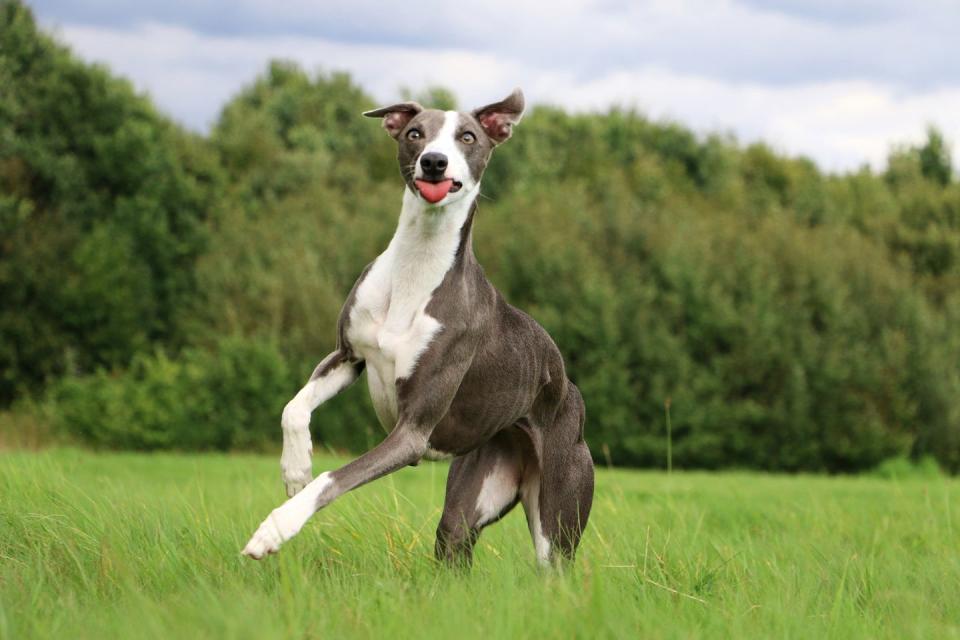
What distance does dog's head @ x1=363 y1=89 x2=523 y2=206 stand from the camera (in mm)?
5180

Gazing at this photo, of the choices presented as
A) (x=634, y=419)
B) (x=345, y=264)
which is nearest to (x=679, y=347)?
(x=634, y=419)

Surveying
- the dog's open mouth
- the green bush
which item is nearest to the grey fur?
the dog's open mouth

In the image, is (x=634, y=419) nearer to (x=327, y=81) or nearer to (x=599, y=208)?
(x=599, y=208)

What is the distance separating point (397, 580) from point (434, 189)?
1.83 m

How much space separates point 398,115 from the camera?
584 centimetres

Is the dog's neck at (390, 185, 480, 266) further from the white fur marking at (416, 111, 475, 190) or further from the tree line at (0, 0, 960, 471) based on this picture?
the tree line at (0, 0, 960, 471)

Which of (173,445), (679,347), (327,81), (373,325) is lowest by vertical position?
(173,445)

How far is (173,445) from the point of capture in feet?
86.2

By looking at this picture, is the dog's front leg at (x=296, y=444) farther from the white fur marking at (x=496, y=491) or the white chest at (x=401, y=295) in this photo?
the white fur marking at (x=496, y=491)

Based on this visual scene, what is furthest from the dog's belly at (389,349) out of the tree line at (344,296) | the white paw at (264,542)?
the tree line at (344,296)

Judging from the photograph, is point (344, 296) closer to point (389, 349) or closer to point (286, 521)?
point (389, 349)

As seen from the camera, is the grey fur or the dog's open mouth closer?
the dog's open mouth

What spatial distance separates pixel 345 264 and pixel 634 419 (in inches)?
347

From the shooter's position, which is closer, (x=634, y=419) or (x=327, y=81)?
(x=634, y=419)
